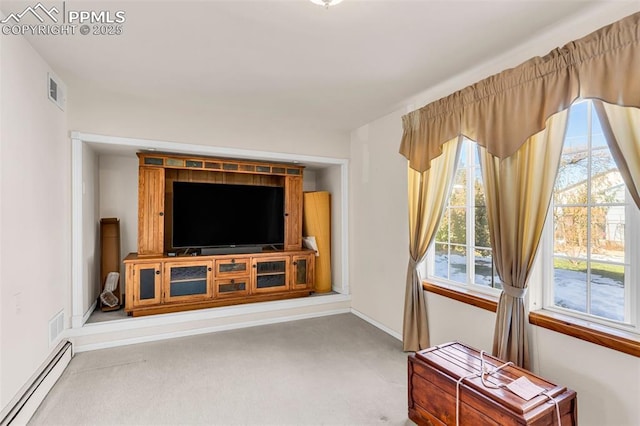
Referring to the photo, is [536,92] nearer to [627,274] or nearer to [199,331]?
[627,274]

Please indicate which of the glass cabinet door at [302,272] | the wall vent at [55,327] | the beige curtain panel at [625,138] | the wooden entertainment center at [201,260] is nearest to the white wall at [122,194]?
the wooden entertainment center at [201,260]

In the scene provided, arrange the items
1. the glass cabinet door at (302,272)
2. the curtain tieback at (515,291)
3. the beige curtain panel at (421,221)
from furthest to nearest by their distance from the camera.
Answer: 1. the glass cabinet door at (302,272)
2. the beige curtain panel at (421,221)
3. the curtain tieback at (515,291)

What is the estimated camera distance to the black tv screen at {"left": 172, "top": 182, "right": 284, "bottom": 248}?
3830 millimetres

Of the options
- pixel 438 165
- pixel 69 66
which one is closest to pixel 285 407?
pixel 438 165

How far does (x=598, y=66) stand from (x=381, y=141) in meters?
2.15

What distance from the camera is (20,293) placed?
2053 mm

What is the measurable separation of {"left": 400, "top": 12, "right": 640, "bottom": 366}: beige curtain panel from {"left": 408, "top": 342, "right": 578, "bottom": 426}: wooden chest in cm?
36

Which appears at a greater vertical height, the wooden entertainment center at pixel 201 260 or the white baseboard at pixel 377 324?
the wooden entertainment center at pixel 201 260

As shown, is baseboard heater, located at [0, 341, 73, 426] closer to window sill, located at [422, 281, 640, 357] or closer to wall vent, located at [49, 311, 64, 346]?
wall vent, located at [49, 311, 64, 346]

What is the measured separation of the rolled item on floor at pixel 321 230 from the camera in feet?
14.7

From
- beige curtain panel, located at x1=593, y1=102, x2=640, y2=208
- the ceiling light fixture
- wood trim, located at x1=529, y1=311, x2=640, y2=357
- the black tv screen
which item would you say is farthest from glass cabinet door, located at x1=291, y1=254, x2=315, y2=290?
beige curtain panel, located at x1=593, y1=102, x2=640, y2=208

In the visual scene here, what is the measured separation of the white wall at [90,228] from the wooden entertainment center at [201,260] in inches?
16.3

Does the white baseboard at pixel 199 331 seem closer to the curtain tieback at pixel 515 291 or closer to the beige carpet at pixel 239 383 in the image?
the beige carpet at pixel 239 383

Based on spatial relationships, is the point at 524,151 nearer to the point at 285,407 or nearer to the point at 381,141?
the point at 381,141
